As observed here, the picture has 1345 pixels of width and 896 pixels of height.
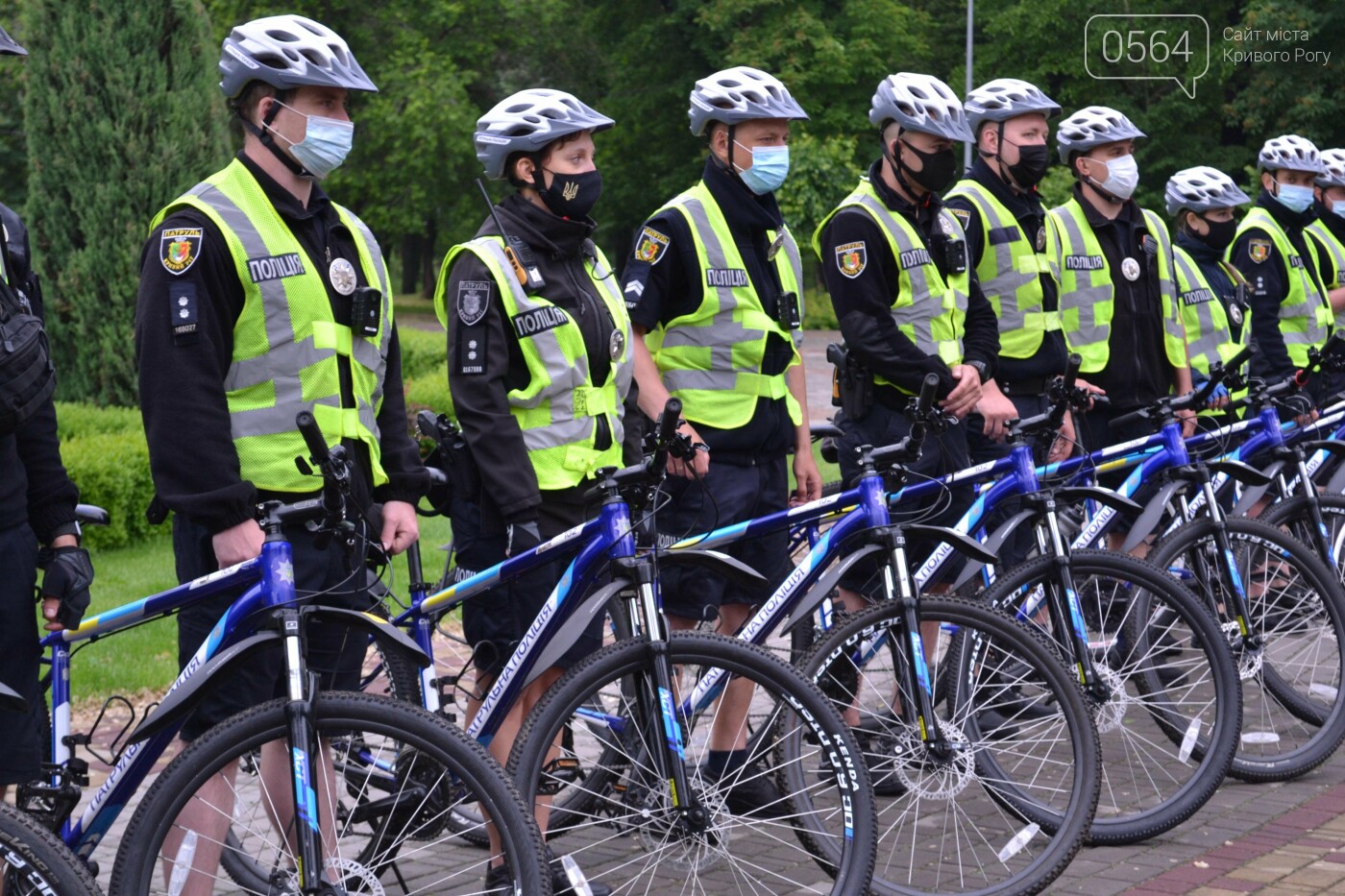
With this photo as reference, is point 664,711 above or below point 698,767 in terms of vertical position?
above

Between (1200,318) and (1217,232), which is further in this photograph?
(1217,232)

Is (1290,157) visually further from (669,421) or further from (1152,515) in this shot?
(669,421)

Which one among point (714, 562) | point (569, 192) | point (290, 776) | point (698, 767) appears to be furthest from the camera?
point (569, 192)

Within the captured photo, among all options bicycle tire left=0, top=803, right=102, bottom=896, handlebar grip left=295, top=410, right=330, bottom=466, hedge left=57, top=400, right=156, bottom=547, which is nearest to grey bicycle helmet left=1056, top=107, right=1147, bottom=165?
handlebar grip left=295, top=410, right=330, bottom=466

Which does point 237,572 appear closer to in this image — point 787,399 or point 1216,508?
point 787,399

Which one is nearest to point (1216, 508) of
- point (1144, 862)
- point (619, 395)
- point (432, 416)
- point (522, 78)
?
point (1144, 862)

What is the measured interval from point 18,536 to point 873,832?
212 cm

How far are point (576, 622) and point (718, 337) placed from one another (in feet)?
5.34

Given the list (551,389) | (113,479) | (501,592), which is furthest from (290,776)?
(113,479)

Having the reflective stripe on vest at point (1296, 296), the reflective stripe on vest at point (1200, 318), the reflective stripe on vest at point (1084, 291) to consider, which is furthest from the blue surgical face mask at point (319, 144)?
the reflective stripe on vest at point (1296, 296)

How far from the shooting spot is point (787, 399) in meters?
6.04

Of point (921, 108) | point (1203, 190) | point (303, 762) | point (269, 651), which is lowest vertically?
point (303, 762)

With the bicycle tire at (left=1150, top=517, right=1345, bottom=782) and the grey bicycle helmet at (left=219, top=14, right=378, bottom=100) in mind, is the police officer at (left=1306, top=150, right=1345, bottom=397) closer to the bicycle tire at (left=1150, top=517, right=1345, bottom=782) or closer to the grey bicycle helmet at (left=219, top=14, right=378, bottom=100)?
the bicycle tire at (left=1150, top=517, right=1345, bottom=782)

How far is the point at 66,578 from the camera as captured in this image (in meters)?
4.13
